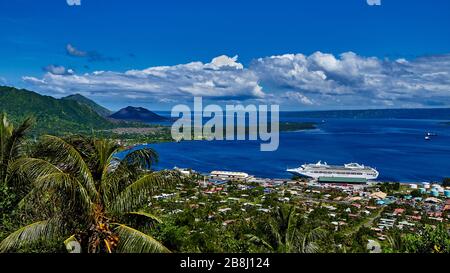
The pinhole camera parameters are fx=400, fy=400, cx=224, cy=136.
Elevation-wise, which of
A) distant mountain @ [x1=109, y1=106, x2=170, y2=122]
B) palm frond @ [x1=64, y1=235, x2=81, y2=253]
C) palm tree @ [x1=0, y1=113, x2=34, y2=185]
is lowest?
palm frond @ [x1=64, y1=235, x2=81, y2=253]

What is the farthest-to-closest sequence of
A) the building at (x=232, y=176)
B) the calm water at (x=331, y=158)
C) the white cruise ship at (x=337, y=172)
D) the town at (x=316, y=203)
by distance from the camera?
the calm water at (x=331, y=158) < the white cruise ship at (x=337, y=172) < the building at (x=232, y=176) < the town at (x=316, y=203)

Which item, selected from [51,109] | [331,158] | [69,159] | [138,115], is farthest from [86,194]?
[138,115]

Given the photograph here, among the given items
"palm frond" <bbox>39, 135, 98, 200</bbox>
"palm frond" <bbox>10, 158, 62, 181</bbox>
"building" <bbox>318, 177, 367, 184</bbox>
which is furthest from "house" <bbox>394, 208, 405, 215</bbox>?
"palm frond" <bbox>10, 158, 62, 181</bbox>

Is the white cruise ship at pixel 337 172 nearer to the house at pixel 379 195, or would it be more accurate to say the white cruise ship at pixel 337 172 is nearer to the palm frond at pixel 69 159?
the house at pixel 379 195

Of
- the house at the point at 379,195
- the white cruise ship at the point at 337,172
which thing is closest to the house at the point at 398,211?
the house at the point at 379,195

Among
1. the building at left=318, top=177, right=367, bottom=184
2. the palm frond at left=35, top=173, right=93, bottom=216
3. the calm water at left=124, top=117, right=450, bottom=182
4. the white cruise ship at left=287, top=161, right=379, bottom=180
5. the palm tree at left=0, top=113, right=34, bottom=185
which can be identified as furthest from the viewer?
the calm water at left=124, top=117, right=450, bottom=182

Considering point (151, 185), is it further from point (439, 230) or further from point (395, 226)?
point (395, 226)

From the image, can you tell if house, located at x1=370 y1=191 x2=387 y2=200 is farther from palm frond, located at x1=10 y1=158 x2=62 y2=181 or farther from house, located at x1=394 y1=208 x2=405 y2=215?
palm frond, located at x1=10 y1=158 x2=62 y2=181
